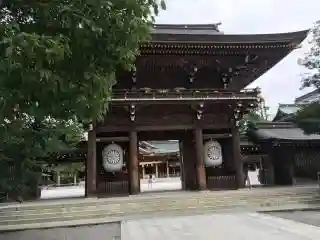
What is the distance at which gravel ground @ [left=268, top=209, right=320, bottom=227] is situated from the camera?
1153 cm

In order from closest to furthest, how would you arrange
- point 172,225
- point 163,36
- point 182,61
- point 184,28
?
point 172,225
point 163,36
point 182,61
point 184,28

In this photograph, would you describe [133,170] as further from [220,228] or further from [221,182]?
[220,228]

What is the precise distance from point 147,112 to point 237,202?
6475mm

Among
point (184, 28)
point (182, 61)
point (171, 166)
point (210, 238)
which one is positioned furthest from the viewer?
point (171, 166)

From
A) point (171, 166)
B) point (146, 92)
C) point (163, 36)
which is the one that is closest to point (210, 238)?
point (146, 92)

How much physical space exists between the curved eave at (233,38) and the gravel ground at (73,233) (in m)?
9.21

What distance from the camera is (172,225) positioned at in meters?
11.8

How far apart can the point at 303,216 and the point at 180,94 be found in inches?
317

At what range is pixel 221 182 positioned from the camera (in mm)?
19188

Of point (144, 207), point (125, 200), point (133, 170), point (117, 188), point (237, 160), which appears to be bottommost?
point (144, 207)

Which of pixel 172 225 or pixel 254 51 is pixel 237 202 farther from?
pixel 254 51

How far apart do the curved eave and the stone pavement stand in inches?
336

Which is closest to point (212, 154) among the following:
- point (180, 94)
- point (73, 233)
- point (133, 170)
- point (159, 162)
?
point (180, 94)

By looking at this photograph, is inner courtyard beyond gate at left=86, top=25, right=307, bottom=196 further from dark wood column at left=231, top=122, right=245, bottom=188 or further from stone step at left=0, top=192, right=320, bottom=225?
stone step at left=0, top=192, right=320, bottom=225
